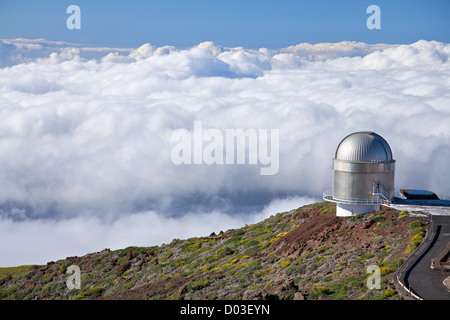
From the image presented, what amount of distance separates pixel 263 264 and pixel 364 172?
10634 millimetres

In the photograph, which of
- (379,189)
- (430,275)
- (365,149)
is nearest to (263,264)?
(379,189)

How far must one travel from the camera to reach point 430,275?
88.3 ft

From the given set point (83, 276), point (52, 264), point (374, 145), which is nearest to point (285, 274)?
point (374, 145)

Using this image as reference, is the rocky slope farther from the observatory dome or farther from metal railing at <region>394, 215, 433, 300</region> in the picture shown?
the observatory dome

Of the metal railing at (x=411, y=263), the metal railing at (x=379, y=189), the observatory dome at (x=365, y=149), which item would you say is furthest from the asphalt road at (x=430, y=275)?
the observatory dome at (x=365, y=149)

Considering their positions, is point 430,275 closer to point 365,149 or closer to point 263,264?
point 263,264

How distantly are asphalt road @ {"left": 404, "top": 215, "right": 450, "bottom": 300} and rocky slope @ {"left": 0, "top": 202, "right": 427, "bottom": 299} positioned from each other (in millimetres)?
1036

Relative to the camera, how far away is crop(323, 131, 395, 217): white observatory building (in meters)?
40.8

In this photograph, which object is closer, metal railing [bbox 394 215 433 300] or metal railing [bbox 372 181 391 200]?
metal railing [bbox 394 215 433 300]

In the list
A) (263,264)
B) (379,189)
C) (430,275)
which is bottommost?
(263,264)

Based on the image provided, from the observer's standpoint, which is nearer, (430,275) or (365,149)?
(430,275)

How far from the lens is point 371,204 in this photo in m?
40.8

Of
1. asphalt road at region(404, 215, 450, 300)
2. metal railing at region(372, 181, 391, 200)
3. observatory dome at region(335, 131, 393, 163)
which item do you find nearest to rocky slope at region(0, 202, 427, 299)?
asphalt road at region(404, 215, 450, 300)
